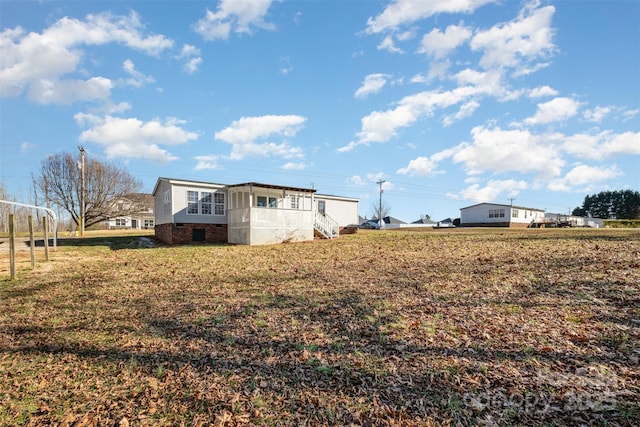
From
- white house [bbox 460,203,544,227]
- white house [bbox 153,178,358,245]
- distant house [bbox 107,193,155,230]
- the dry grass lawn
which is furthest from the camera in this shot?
white house [bbox 460,203,544,227]

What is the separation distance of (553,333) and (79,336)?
23.4 feet

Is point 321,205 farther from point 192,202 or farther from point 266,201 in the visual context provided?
point 192,202

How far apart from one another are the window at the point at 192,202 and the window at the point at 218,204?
1127 millimetres

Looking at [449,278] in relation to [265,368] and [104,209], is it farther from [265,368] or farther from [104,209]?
[104,209]

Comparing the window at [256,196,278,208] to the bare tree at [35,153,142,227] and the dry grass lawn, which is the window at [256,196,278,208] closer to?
the dry grass lawn

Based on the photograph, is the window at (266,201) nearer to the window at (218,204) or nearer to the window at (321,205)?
the window at (218,204)

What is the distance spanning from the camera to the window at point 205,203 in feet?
68.8

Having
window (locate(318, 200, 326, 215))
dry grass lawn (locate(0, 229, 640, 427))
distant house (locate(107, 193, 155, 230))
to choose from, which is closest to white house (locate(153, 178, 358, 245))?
window (locate(318, 200, 326, 215))

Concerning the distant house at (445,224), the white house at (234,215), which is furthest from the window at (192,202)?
the distant house at (445,224)

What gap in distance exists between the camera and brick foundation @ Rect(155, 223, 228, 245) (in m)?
20.0

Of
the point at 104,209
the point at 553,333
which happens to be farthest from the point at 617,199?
the point at 104,209

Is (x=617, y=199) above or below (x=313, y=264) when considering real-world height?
above

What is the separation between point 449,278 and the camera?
791cm

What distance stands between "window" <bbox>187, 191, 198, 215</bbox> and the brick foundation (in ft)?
2.88
